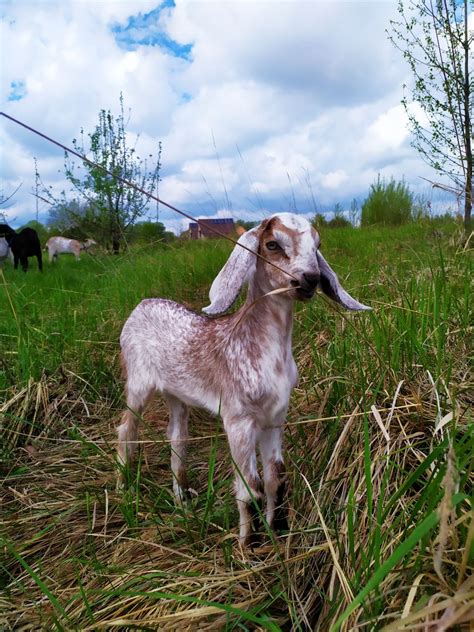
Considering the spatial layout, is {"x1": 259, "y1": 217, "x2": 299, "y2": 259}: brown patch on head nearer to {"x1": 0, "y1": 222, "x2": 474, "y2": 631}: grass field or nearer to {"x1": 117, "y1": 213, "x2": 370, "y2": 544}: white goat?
{"x1": 117, "y1": 213, "x2": 370, "y2": 544}: white goat

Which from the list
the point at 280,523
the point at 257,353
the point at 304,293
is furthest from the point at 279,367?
the point at 280,523

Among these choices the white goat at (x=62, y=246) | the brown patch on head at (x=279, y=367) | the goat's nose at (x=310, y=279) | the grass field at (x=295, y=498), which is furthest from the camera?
the white goat at (x=62, y=246)

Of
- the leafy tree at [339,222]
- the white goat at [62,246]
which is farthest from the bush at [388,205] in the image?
the white goat at [62,246]

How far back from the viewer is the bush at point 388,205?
39.7 ft

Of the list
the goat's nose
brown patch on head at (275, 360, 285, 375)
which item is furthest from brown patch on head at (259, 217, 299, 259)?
brown patch on head at (275, 360, 285, 375)

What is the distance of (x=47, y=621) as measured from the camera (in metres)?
1.77

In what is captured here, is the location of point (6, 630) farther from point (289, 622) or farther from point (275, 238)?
point (275, 238)

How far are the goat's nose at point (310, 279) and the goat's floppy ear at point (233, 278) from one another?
0.31 m

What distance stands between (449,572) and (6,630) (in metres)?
1.61

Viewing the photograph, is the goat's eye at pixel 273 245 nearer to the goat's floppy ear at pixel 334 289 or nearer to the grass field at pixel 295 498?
the goat's floppy ear at pixel 334 289

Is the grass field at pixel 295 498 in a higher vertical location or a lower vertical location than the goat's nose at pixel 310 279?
lower

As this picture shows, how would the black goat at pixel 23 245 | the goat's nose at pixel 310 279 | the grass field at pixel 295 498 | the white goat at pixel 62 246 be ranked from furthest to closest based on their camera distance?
the white goat at pixel 62 246 < the black goat at pixel 23 245 < the goat's nose at pixel 310 279 < the grass field at pixel 295 498

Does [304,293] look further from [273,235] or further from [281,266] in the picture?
[273,235]

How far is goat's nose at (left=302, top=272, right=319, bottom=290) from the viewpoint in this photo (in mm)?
1830
